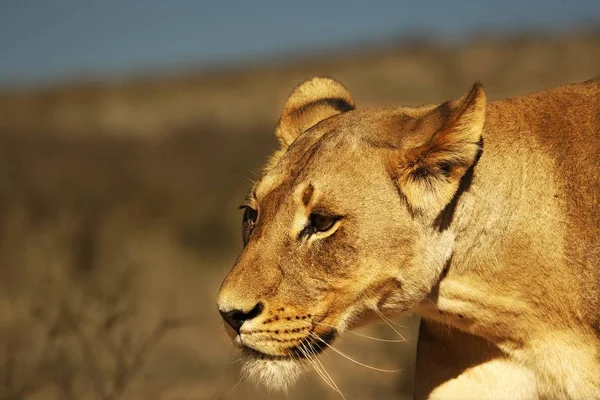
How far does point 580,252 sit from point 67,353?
10.6ft

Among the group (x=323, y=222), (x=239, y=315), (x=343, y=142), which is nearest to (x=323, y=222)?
(x=323, y=222)

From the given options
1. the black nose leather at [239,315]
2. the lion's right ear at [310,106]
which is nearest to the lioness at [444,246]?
the black nose leather at [239,315]

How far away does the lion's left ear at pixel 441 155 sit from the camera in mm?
4281

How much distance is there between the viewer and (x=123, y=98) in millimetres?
34625

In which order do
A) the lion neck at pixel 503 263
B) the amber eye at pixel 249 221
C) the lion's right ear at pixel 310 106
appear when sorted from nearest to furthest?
the lion neck at pixel 503 263 < the amber eye at pixel 249 221 < the lion's right ear at pixel 310 106

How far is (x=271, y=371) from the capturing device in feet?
14.2

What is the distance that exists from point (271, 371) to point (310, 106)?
1.73 meters

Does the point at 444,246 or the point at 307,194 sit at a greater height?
the point at 307,194

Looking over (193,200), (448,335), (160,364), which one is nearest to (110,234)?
(193,200)

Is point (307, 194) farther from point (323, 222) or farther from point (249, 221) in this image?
point (249, 221)

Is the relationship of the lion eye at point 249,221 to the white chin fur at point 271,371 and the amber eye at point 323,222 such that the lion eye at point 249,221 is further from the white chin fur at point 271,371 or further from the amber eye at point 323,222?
the white chin fur at point 271,371

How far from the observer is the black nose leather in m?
4.18

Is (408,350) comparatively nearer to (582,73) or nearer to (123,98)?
(582,73)

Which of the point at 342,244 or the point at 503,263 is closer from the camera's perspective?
the point at 342,244
